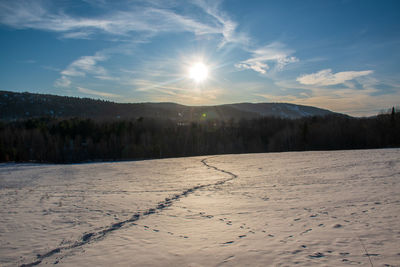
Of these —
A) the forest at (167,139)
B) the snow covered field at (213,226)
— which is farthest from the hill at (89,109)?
the snow covered field at (213,226)

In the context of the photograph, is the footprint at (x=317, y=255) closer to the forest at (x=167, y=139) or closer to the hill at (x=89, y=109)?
the forest at (x=167, y=139)

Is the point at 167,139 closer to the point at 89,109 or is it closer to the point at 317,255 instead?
the point at 317,255

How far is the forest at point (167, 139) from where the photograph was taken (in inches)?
2343

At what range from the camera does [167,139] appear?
220 feet

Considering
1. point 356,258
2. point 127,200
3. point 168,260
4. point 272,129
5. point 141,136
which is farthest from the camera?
point 272,129

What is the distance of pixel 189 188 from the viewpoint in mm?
14180

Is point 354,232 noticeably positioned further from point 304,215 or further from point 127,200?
point 127,200

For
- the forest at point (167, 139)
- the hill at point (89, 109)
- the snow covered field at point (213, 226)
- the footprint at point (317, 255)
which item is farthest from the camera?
the hill at point (89, 109)

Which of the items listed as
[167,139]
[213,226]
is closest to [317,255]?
[213,226]

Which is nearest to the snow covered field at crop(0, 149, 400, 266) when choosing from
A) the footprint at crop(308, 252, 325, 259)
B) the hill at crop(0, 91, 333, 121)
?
the footprint at crop(308, 252, 325, 259)

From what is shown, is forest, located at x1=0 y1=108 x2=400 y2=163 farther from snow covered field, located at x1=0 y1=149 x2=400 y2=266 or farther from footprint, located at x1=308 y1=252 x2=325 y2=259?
footprint, located at x1=308 y1=252 x2=325 y2=259

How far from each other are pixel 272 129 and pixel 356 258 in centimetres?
7361

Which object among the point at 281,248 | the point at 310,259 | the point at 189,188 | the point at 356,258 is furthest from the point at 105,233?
the point at 189,188

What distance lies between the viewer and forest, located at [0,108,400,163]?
59500mm
